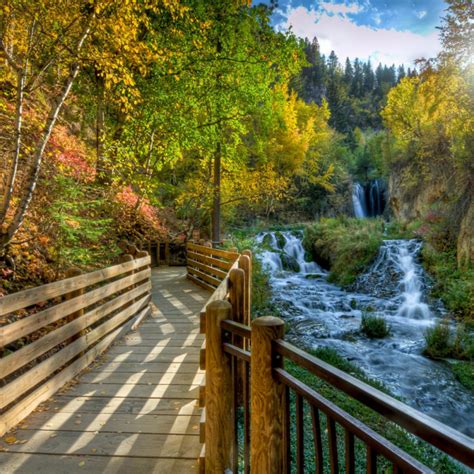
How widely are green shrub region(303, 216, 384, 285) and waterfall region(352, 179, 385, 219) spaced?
1039 centimetres

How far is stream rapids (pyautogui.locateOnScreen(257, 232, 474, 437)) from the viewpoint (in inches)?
224

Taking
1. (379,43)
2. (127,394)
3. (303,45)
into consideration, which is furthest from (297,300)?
(379,43)

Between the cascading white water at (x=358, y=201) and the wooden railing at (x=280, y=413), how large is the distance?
2744 centimetres

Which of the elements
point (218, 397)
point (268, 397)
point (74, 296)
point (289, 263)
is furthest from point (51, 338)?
point (289, 263)

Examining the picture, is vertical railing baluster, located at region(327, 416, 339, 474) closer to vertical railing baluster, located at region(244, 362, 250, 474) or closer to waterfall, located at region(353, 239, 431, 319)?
vertical railing baluster, located at region(244, 362, 250, 474)

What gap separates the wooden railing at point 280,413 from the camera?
104 cm

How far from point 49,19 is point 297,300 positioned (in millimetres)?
9136

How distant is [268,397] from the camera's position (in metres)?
1.71

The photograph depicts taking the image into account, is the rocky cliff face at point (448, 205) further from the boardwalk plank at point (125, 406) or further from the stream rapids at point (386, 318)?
the boardwalk plank at point (125, 406)

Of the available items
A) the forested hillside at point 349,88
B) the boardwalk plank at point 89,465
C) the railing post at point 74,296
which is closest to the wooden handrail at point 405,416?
the boardwalk plank at point 89,465

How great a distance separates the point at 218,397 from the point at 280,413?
23.5 inches

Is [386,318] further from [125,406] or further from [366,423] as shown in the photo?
[125,406]

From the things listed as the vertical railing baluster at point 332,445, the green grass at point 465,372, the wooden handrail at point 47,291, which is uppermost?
the wooden handrail at point 47,291

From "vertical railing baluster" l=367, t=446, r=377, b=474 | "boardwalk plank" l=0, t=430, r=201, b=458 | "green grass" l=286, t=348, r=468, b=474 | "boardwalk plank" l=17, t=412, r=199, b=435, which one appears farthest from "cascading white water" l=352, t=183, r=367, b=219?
"vertical railing baluster" l=367, t=446, r=377, b=474
